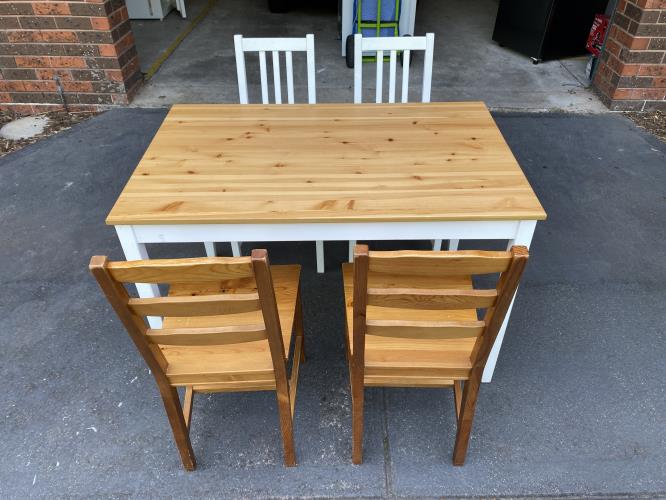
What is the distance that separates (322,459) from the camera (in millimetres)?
1545

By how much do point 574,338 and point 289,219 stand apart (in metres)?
1.36

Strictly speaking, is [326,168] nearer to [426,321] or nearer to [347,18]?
[426,321]

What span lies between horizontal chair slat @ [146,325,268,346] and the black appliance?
171 inches

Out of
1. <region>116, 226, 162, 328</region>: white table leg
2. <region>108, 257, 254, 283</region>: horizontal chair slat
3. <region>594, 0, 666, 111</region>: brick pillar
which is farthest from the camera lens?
<region>594, 0, 666, 111</region>: brick pillar

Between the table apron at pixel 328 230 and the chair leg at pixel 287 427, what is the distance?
18.4 inches

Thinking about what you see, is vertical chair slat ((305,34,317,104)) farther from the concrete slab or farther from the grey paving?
the concrete slab

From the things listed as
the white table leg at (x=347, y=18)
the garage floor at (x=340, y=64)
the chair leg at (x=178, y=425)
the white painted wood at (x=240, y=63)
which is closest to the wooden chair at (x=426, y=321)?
the chair leg at (x=178, y=425)

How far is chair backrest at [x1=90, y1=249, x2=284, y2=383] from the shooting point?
971 mm

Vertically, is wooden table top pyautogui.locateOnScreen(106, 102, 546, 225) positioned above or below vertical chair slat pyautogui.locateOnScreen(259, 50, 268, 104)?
below

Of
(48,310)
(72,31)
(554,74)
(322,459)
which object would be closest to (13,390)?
(48,310)

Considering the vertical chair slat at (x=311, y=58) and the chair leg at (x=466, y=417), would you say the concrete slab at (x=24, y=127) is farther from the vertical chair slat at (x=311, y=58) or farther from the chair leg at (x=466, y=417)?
the chair leg at (x=466, y=417)

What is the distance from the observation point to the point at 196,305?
1.05 metres

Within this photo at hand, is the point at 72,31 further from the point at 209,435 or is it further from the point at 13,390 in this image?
the point at 209,435

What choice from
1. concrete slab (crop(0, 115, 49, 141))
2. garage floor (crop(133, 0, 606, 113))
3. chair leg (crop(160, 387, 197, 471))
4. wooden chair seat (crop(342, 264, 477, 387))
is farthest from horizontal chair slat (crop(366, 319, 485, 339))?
concrete slab (crop(0, 115, 49, 141))
